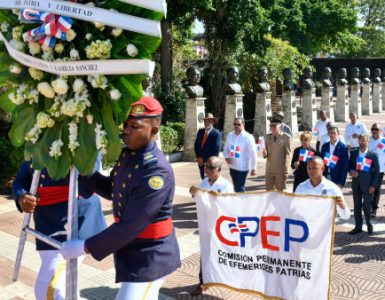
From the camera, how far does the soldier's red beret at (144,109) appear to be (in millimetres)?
3205

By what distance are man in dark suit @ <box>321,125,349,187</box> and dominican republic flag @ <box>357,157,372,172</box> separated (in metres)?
0.46

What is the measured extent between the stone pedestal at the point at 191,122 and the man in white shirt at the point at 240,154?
21.1 feet

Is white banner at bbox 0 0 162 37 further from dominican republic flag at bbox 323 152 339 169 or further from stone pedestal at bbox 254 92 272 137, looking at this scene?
stone pedestal at bbox 254 92 272 137

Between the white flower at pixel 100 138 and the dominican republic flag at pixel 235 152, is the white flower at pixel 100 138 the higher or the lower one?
the higher one

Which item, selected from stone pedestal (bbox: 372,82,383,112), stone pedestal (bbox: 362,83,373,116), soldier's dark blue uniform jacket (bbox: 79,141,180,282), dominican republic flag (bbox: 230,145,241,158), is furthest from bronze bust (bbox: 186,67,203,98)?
stone pedestal (bbox: 372,82,383,112)

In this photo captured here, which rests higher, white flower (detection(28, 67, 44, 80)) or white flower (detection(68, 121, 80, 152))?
white flower (detection(28, 67, 44, 80))

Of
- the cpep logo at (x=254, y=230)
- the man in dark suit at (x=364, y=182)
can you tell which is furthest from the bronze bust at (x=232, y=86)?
the cpep logo at (x=254, y=230)

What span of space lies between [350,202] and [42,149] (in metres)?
8.86

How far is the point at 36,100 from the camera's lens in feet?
9.82

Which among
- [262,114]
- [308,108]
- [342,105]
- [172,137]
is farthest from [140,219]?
[342,105]

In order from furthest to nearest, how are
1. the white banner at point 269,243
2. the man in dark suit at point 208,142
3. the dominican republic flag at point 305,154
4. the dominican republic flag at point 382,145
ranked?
1. the dominican republic flag at point 382,145
2. the man in dark suit at point 208,142
3. the dominican republic flag at point 305,154
4. the white banner at point 269,243

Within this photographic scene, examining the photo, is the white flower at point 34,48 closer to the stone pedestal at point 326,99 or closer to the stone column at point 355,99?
the stone pedestal at point 326,99

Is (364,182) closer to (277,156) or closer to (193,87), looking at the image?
(277,156)

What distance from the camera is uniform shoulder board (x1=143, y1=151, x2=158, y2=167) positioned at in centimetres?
327
